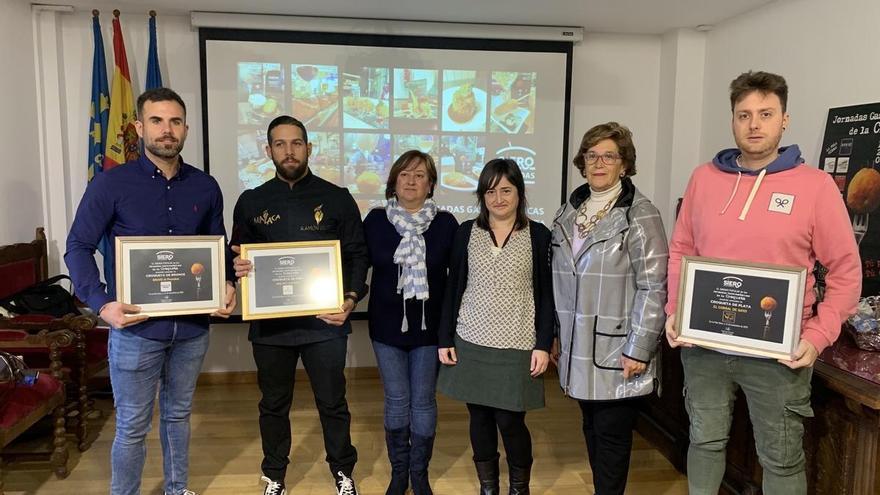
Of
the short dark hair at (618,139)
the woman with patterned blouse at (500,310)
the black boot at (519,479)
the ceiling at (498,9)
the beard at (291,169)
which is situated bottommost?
the black boot at (519,479)

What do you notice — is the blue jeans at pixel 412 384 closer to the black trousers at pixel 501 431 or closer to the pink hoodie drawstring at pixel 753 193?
the black trousers at pixel 501 431

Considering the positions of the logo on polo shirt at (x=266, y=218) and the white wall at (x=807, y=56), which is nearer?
the logo on polo shirt at (x=266, y=218)

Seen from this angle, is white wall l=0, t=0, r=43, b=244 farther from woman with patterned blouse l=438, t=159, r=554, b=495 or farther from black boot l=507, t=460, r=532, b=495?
black boot l=507, t=460, r=532, b=495

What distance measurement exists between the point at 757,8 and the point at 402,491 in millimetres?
3484

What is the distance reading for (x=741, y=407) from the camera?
2.43m

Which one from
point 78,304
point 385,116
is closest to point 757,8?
point 385,116

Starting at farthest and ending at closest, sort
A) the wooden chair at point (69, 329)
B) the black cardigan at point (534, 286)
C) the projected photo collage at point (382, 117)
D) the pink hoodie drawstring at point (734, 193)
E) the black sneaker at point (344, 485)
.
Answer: the projected photo collage at point (382, 117) → the wooden chair at point (69, 329) → the black sneaker at point (344, 485) → the black cardigan at point (534, 286) → the pink hoodie drawstring at point (734, 193)

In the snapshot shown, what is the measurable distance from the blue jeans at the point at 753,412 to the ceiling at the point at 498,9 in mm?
2476

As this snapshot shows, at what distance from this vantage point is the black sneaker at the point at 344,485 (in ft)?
8.06

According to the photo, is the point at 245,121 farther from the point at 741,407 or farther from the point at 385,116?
the point at 741,407

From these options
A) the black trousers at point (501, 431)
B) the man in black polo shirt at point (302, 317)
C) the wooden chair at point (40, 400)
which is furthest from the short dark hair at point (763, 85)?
the wooden chair at point (40, 400)

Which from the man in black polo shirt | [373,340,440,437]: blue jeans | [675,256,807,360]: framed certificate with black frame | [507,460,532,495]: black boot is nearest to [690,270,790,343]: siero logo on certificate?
[675,256,807,360]: framed certificate with black frame

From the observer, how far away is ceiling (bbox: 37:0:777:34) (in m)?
3.46

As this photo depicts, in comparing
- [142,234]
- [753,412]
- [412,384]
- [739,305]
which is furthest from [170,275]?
[753,412]
